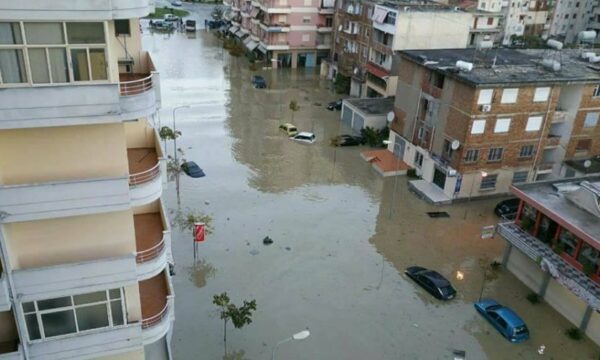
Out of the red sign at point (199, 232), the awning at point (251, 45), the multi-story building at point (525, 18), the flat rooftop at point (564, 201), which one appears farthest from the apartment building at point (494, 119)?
the multi-story building at point (525, 18)

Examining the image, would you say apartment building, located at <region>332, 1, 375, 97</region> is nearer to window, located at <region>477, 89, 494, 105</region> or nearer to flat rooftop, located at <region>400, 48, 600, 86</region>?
flat rooftop, located at <region>400, 48, 600, 86</region>

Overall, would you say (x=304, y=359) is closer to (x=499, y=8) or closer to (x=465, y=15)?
(x=465, y=15)

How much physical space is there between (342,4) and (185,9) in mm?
58113

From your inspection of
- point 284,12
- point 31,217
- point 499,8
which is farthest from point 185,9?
point 31,217

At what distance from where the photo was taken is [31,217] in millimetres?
10500

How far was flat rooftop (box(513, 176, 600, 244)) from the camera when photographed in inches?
992

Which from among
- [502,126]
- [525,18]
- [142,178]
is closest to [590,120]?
[502,126]

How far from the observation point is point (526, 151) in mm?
38062

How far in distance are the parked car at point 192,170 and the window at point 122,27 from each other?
84.5 feet

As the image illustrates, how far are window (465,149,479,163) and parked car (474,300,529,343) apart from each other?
12.8m

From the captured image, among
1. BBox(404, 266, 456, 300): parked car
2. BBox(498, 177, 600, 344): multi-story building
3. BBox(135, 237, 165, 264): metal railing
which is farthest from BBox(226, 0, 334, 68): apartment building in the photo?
BBox(135, 237, 165, 264): metal railing

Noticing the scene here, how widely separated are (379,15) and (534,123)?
2392 centimetres

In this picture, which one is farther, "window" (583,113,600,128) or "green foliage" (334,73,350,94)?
"green foliage" (334,73,350,94)

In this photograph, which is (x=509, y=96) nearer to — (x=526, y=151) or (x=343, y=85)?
(x=526, y=151)
